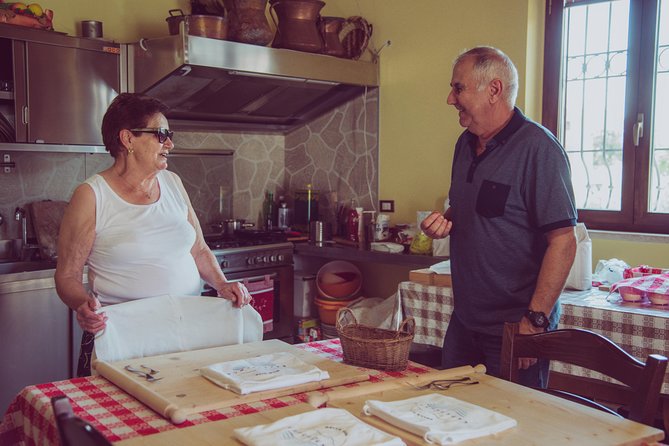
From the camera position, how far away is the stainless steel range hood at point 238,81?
4.04 m

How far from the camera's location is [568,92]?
12.9ft

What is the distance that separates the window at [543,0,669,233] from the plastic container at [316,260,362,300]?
1.50 metres

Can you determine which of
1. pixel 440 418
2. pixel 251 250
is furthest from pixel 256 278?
pixel 440 418

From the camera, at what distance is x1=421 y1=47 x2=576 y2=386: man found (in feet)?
6.76

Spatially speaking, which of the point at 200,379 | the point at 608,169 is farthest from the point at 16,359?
the point at 608,169

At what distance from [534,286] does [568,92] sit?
209 cm

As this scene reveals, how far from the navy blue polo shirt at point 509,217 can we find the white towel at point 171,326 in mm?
706

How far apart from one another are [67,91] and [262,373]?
263 centimetres

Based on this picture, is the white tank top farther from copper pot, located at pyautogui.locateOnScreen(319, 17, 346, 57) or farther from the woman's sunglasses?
copper pot, located at pyautogui.locateOnScreen(319, 17, 346, 57)

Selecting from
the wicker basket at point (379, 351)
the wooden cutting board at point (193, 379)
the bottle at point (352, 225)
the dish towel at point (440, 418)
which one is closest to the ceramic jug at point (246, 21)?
the bottle at point (352, 225)

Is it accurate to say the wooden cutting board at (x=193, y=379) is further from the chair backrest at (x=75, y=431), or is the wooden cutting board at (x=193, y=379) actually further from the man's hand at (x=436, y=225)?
the man's hand at (x=436, y=225)

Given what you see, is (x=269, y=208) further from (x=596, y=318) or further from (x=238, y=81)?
(x=596, y=318)

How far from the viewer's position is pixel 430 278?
10.9 feet

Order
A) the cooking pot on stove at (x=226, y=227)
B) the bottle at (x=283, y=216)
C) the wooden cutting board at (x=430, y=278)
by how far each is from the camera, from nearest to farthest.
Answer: the wooden cutting board at (x=430, y=278) → the cooking pot on stove at (x=226, y=227) → the bottle at (x=283, y=216)
